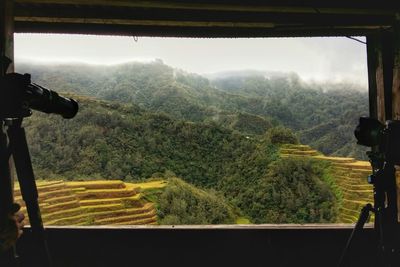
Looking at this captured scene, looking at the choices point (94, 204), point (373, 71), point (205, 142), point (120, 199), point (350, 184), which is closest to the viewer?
point (373, 71)

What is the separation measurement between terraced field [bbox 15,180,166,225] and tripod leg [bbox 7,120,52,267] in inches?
370

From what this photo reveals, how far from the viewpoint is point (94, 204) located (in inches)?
471

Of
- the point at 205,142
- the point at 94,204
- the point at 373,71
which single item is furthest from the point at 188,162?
the point at 373,71

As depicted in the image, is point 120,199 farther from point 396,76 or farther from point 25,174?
point 25,174

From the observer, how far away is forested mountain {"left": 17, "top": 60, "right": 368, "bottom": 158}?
2152cm

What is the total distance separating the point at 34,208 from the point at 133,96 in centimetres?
2600

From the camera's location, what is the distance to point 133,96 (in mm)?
26938

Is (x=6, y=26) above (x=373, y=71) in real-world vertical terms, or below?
above

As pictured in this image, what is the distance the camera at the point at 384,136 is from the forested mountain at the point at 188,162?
12.5 m

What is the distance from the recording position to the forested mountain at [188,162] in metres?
15.5

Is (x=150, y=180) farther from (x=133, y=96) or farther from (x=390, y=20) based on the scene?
(x=390, y=20)

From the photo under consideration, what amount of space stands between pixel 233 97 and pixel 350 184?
15130mm
